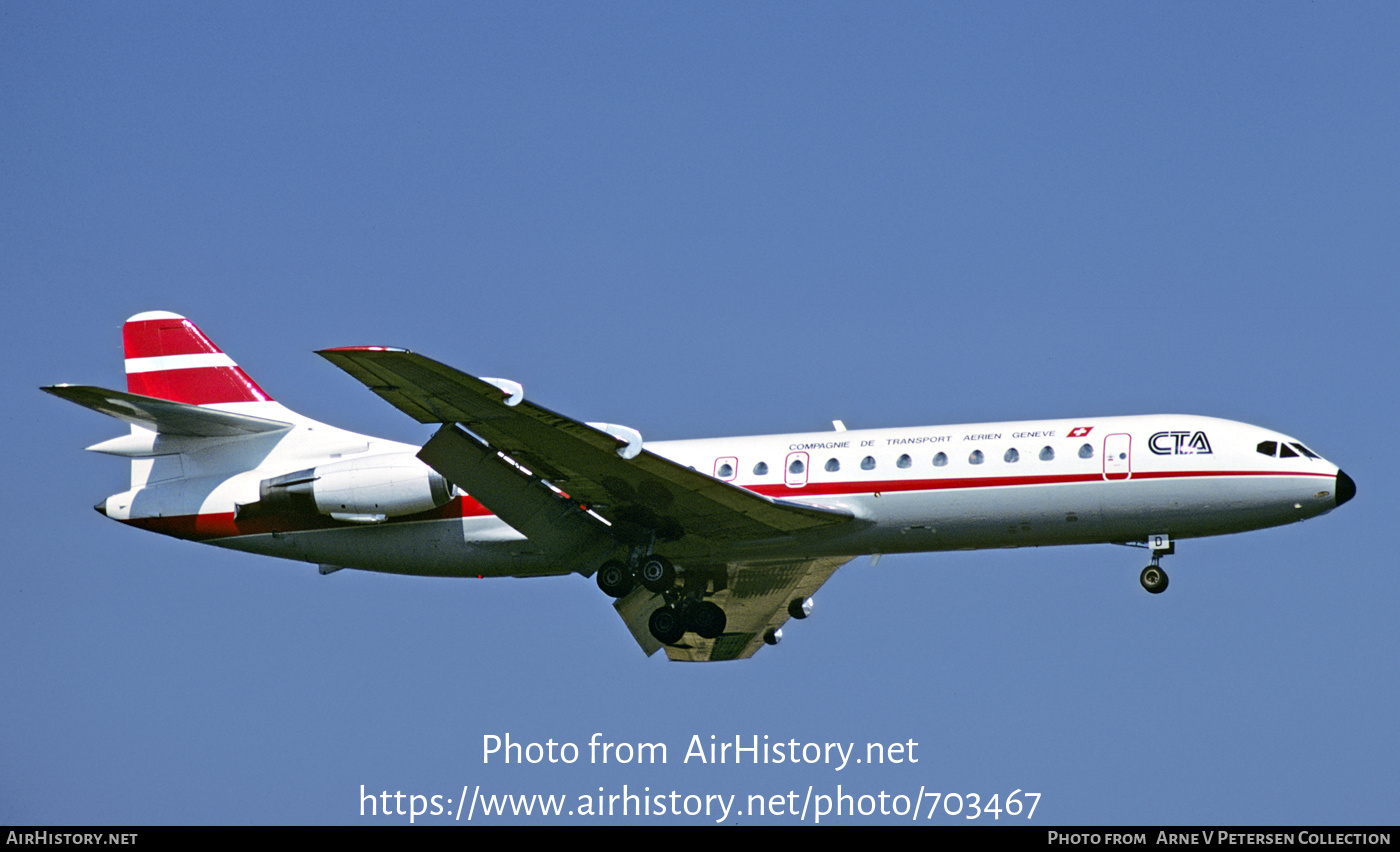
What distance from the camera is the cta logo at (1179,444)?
2933 centimetres

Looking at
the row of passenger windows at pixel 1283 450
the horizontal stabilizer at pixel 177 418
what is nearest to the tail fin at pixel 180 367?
the horizontal stabilizer at pixel 177 418

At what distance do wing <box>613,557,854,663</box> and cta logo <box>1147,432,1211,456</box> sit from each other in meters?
6.11

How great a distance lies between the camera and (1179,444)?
29.4 metres

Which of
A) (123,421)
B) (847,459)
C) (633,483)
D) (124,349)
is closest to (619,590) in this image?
(633,483)

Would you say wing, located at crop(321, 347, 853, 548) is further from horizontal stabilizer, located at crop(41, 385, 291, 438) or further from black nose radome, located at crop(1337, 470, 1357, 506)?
black nose radome, located at crop(1337, 470, 1357, 506)

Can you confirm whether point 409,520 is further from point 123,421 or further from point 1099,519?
point 1099,519

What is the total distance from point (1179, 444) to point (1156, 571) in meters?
2.21

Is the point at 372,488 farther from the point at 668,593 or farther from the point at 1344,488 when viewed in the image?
the point at 1344,488

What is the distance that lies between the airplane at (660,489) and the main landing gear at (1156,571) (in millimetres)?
38

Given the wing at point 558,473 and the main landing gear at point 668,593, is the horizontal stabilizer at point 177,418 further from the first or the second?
the main landing gear at point 668,593

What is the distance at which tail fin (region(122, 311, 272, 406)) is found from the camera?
114ft
